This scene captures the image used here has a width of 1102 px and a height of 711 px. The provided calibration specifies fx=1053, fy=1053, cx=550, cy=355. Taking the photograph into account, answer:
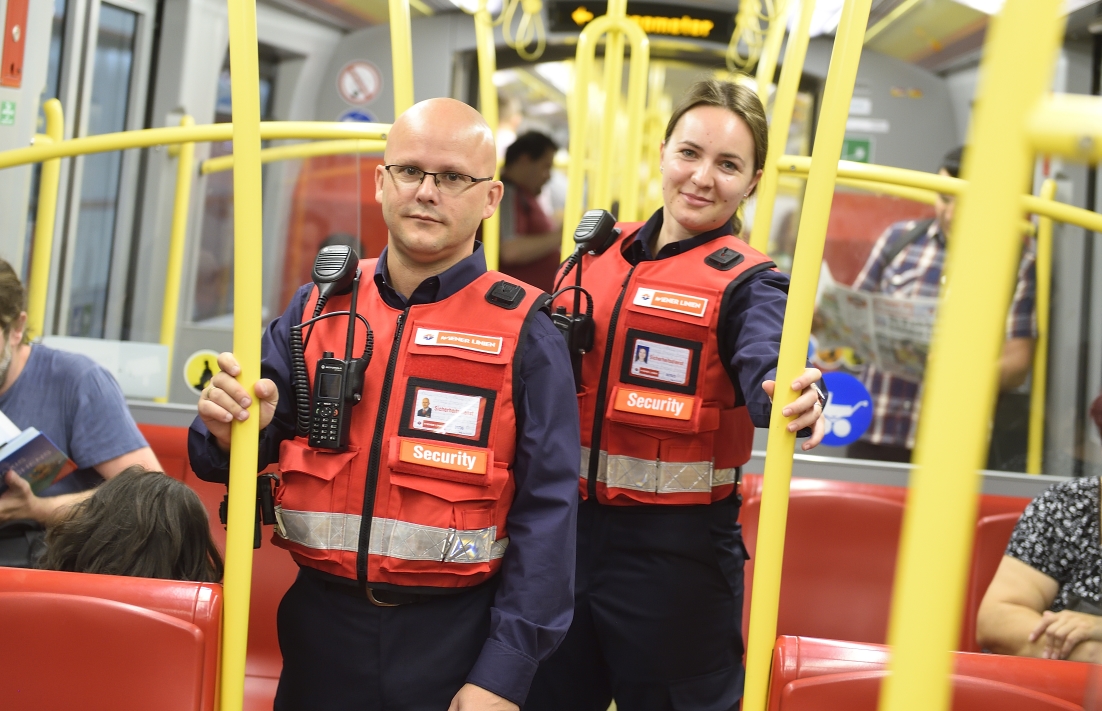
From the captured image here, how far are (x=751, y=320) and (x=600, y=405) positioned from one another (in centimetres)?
34

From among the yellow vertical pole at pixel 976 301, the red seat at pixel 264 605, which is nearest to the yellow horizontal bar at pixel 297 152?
the red seat at pixel 264 605

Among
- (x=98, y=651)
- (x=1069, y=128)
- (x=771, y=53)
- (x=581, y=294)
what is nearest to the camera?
(x=1069, y=128)

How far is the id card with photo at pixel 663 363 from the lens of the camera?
1.97 meters

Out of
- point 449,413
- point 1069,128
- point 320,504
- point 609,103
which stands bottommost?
point 320,504

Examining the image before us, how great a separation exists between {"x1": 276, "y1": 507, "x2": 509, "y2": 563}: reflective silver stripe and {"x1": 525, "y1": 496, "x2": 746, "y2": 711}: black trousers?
439 millimetres

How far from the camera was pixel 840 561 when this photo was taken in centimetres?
284

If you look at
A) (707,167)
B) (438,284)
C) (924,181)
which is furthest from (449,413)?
(924,181)

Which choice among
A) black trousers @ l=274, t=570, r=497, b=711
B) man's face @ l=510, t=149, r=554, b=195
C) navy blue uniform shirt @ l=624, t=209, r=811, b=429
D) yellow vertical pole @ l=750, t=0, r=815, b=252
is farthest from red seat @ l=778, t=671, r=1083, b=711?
man's face @ l=510, t=149, r=554, b=195

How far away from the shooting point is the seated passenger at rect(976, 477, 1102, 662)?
7.18 ft

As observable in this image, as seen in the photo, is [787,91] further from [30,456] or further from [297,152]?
[297,152]

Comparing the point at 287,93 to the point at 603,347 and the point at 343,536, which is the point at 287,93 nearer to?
the point at 603,347

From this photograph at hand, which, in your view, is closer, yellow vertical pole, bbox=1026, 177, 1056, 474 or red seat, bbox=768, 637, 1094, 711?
red seat, bbox=768, 637, 1094, 711

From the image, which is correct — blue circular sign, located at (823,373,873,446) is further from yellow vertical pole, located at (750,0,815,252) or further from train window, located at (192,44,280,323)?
train window, located at (192,44,280,323)

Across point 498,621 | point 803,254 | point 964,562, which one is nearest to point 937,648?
point 964,562
